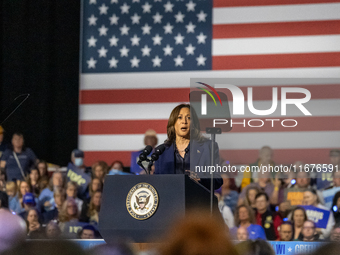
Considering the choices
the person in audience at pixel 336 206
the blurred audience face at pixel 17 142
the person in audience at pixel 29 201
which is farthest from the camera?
the blurred audience face at pixel 17 142

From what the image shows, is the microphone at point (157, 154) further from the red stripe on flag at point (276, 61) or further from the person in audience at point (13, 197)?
the red stripe on flag at point (276, 61)

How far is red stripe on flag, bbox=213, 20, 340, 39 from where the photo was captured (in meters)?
6.90

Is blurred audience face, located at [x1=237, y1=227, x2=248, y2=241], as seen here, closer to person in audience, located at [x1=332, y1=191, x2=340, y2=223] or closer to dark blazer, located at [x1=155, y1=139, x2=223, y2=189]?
person in audience, located at [x1=332, y1=191, x2=340, y2=223]

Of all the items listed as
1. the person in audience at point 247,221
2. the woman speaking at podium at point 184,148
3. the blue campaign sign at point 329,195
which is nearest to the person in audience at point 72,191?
the person in audience at point 247,221

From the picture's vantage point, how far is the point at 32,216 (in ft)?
17.4

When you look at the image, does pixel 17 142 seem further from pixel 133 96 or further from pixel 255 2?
pixel 255 2

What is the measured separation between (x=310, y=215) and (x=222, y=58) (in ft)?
10.6

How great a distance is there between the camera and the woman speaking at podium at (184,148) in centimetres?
262

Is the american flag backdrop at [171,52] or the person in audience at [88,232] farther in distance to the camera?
the american flag backdrop at [171,52]

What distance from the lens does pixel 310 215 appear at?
470 centimetres

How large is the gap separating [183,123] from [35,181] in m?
3.86

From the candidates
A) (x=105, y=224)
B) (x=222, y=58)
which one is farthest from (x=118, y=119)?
(x=105, y=224)

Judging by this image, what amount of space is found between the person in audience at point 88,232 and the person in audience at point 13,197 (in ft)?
4.23

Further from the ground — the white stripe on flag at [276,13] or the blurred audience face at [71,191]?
the white stripe on flag at [276,13]
